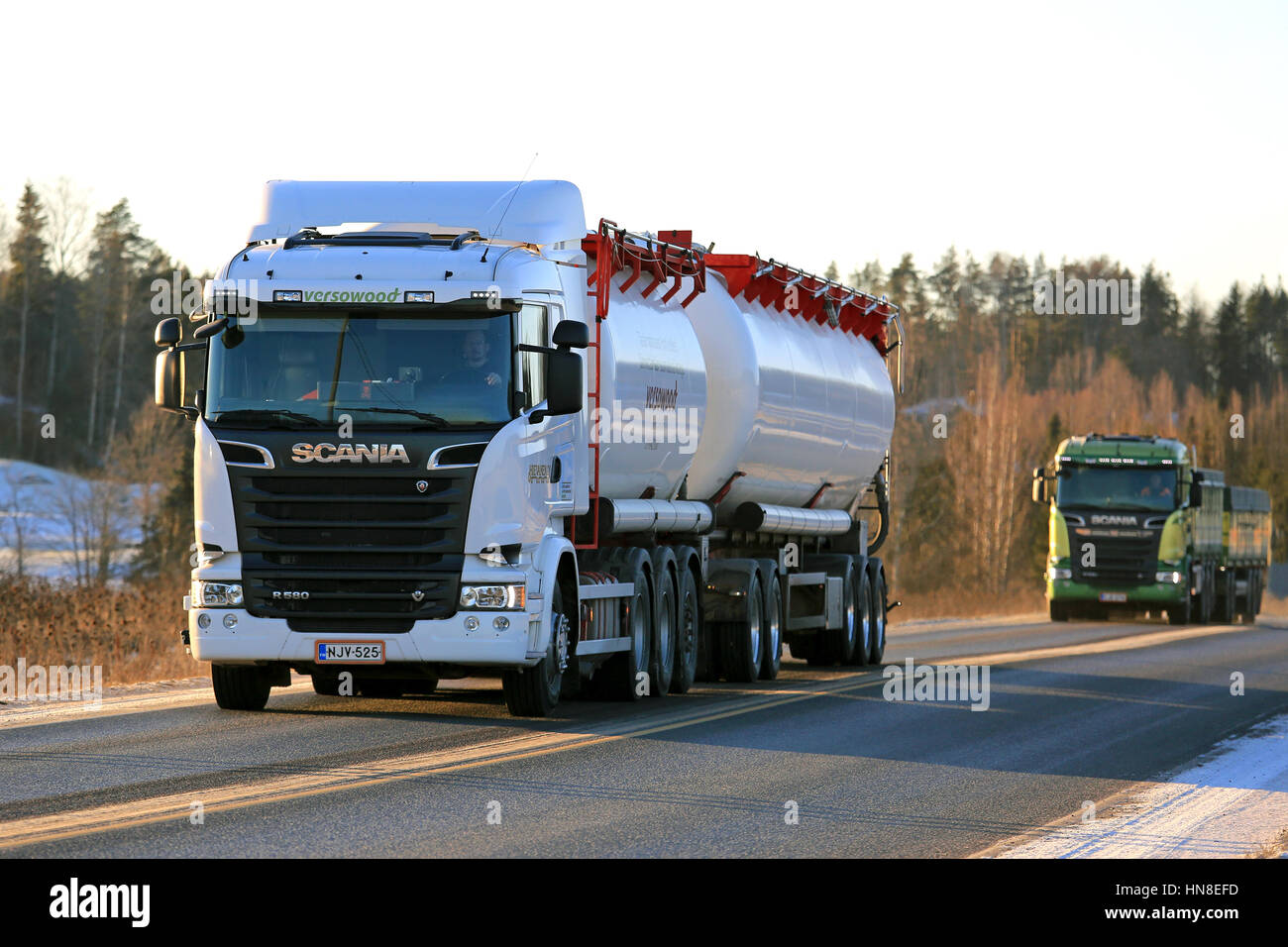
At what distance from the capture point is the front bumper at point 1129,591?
134ft

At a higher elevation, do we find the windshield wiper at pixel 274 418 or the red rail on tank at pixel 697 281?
the red rail on tank at pixel 697 281

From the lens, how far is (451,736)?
1345cm

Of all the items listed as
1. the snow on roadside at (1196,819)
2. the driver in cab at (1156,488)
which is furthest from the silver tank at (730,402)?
the driver in cab at (1156,488)

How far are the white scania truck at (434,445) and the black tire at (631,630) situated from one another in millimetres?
25

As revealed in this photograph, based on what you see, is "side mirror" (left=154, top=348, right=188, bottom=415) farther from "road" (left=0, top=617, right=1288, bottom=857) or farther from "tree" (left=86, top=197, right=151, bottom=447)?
"tree" (left=86, top=197, right=151, bottom=447)

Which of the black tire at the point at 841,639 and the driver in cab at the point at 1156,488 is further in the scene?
the driver in cab at the point at 1156,488

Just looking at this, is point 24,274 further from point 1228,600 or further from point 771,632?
point 771,632

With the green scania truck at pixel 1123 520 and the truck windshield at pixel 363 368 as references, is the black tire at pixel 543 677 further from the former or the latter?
the green scania truck at pixel 1123 520

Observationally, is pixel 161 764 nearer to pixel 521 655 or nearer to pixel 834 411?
pixel 521 655

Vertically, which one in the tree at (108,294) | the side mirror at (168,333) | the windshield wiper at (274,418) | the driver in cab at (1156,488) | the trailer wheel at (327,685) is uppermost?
the tree at (108,294)

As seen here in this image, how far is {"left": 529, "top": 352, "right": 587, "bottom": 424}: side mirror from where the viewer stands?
45.3ft

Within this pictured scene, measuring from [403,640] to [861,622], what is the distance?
37.8ft

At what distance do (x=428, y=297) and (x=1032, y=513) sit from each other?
231 ft

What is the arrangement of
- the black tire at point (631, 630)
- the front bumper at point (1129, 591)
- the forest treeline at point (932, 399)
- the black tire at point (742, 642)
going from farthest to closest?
the forest treeline at point (932, 399), the front bumper at point (1129, 591), the black tire at point (742, 642), the black tire at point (631, 630)
